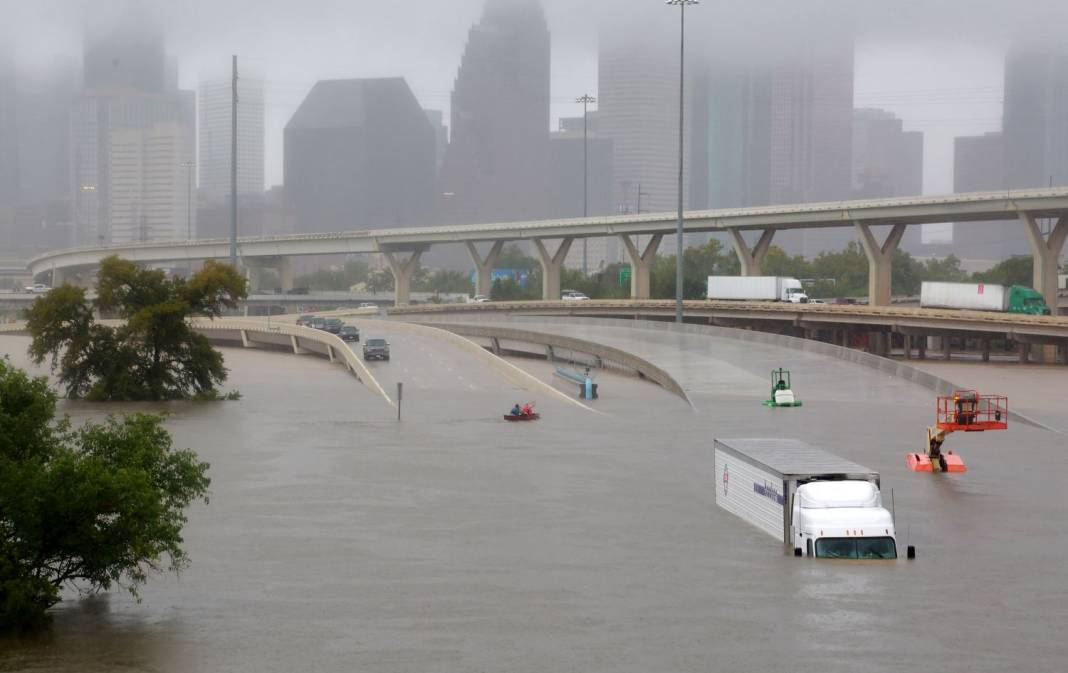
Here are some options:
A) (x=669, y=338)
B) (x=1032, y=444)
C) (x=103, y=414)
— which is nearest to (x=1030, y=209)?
(x=669, y=338)

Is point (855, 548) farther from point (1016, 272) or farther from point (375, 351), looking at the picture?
point (1016, 272)

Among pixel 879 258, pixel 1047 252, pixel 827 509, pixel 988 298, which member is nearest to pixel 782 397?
pixel 827 509

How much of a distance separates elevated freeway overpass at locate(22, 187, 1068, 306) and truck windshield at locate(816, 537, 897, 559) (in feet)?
257

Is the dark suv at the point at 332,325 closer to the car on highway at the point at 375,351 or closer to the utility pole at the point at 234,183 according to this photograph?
the utility pole at the point at 234,183

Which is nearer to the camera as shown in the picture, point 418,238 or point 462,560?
point 462,560

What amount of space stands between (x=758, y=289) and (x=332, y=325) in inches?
1565

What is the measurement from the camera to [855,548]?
3253cm

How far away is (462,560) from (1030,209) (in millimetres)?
85185

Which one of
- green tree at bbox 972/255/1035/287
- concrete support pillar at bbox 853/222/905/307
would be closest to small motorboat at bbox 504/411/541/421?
concrete support pillar at bbox 853/222/905/307

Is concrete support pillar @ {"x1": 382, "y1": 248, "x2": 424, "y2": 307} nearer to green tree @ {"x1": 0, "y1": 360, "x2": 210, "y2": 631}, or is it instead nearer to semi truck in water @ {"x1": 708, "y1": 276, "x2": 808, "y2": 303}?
semi truck in water @ {"x1": 708, "y1": 276, "x2": 808, "y2": 303}

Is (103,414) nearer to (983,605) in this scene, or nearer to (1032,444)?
(1032,444)

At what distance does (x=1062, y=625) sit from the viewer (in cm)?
2739

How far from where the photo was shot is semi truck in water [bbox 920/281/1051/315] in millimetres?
104312

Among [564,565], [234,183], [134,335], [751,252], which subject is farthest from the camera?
[751,252]
